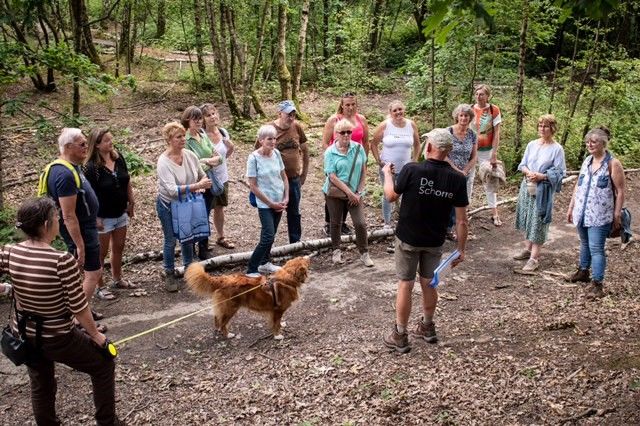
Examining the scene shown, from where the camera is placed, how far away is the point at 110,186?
5.65 metres

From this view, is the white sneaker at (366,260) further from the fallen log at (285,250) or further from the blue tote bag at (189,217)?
the blue tote bag at (189,217)

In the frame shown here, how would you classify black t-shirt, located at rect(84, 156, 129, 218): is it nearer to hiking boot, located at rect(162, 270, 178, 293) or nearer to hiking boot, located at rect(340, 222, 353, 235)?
hiking boot, located at rect(162, 270, 178, 293)

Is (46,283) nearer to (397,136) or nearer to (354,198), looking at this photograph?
(354,198)

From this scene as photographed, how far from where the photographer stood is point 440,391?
435 centimetres

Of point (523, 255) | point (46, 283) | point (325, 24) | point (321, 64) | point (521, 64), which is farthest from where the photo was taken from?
point (325, 24)

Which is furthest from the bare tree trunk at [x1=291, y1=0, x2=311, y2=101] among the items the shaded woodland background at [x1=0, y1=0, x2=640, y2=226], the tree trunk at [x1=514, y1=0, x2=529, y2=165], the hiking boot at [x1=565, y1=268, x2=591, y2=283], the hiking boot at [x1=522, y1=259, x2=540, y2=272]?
the hiking boot at [x1=565, y1=268, x2=591, y2=283]

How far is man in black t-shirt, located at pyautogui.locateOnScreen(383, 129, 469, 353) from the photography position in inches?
177


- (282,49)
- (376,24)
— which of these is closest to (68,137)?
(282,49)

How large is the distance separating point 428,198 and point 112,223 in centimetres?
353

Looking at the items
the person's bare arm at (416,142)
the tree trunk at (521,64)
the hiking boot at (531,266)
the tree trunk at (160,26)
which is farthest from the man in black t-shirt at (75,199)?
the tree trunk at (160,26)

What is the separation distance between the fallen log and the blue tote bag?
1.48ft

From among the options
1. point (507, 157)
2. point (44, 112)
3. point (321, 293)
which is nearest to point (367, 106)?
point (507, 157)

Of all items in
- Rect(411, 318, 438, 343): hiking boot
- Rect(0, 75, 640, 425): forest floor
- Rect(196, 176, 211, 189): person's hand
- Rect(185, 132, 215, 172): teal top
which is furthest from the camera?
Rect(185, 132, 215, 172): teal top

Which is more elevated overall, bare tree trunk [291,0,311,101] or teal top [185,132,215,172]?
bare tree trunk [291,0,311,101]
